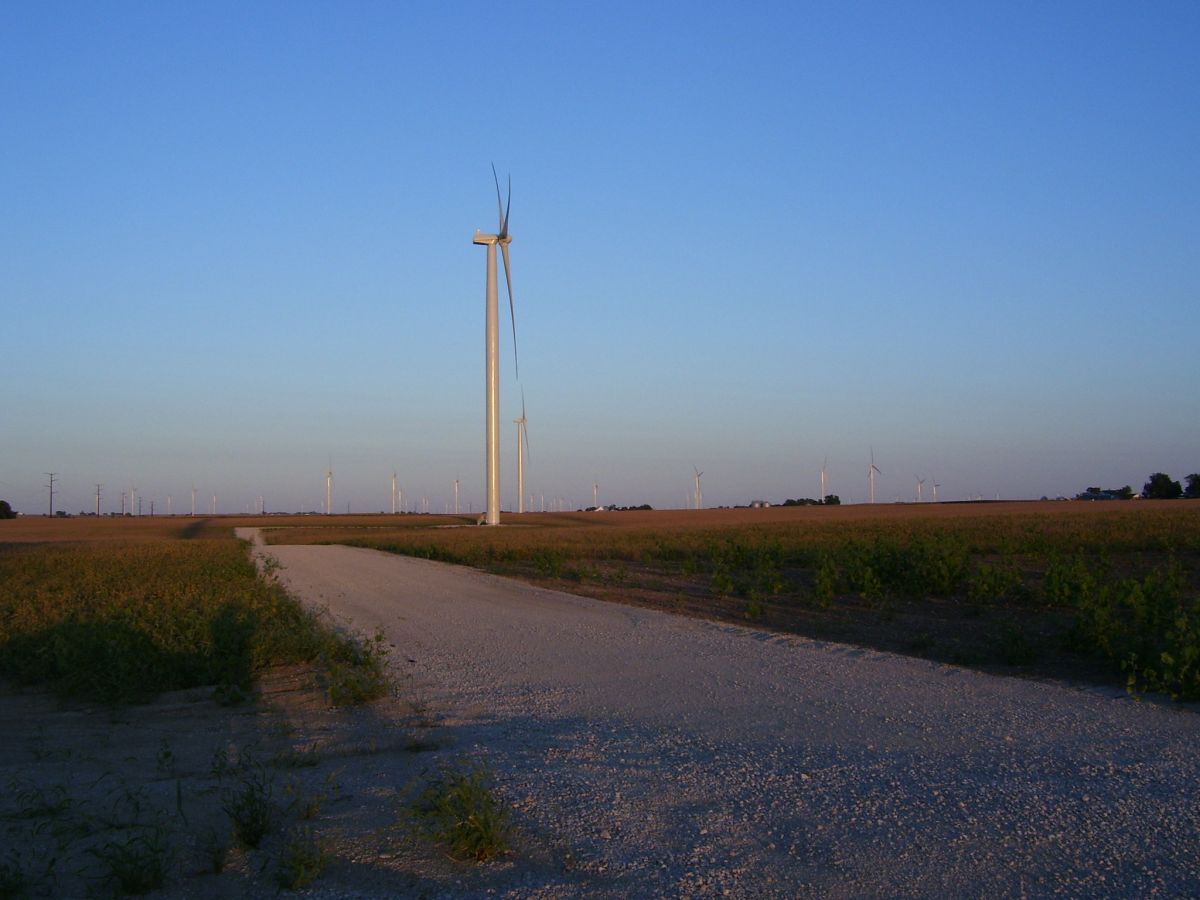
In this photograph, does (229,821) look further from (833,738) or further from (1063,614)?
(1063,614)

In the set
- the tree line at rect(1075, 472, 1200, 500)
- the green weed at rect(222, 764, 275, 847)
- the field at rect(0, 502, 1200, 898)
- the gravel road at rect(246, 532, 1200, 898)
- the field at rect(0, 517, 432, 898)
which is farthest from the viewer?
the tree line at rect(1075, 472, 1200, 500)

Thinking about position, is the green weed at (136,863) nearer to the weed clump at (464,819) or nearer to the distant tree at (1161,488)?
the weed clump at (464,819)

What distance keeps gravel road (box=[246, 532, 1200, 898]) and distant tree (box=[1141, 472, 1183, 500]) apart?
442 feet

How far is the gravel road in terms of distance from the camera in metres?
5.50

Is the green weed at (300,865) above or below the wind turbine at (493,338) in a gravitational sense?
below

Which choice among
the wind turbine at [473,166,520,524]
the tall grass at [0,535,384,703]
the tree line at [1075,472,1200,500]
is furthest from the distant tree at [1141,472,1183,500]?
the tall grass at [0,535,384,703]

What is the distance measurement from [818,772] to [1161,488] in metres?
142

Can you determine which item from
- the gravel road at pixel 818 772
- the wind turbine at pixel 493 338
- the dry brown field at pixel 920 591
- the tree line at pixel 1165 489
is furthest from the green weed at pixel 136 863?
the tree line at pixel 1165 489

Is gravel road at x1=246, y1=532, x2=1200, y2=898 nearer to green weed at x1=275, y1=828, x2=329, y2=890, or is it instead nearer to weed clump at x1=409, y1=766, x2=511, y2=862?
weed clump at x1=409, y1=766, x2=511, y2=862

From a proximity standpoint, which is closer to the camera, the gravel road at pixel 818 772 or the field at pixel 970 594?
the gravel road at pixel 818 772

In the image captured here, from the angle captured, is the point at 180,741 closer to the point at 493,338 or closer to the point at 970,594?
the point at 970,594

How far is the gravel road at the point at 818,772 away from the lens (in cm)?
550

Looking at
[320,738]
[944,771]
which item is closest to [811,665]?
[944,771]

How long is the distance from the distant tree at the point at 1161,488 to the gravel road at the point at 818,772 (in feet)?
442
